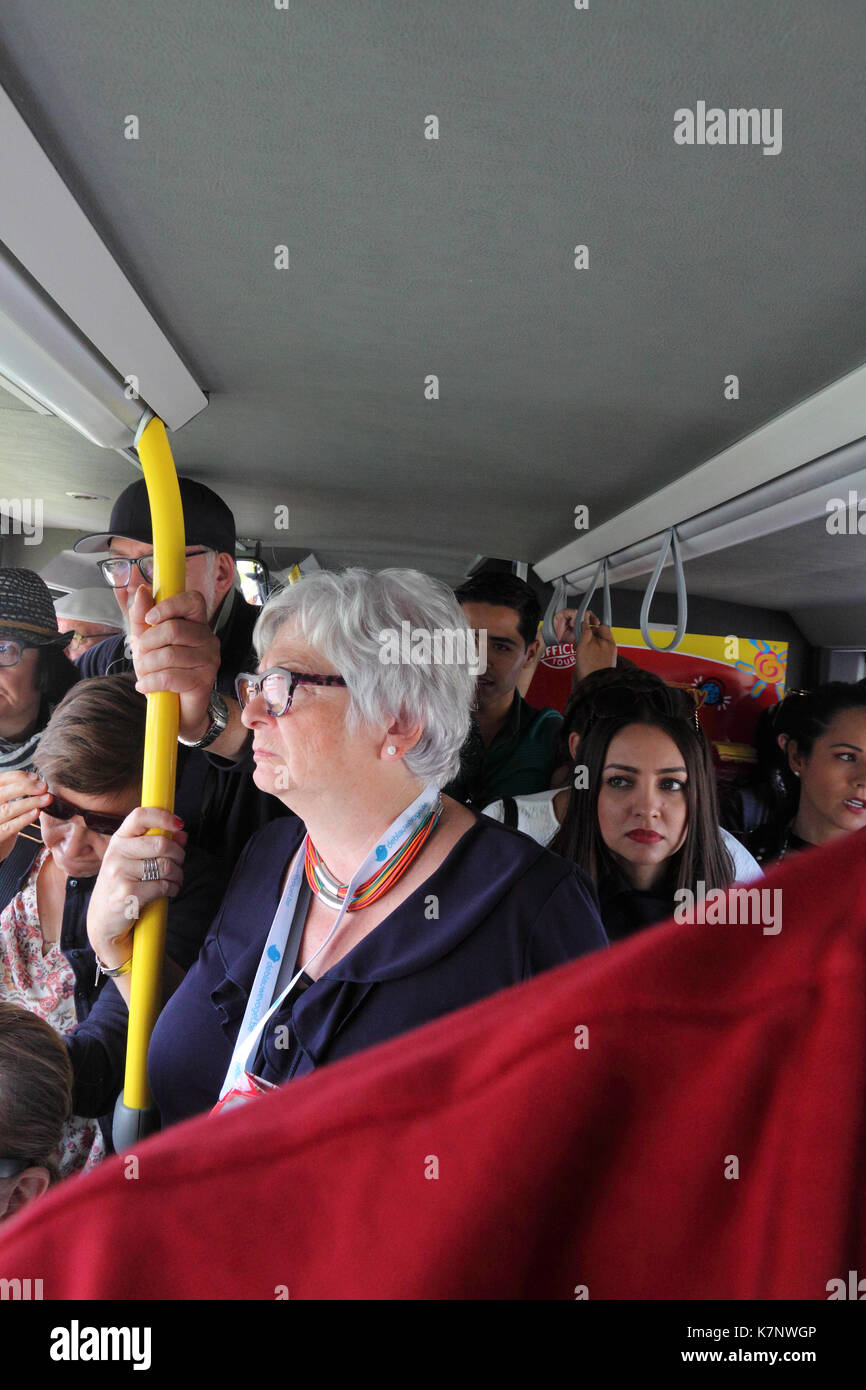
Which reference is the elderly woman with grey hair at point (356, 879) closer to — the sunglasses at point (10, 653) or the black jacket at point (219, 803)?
the black jacket at point (219, 803)

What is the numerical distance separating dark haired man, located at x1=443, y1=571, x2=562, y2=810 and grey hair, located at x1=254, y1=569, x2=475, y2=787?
723 mm

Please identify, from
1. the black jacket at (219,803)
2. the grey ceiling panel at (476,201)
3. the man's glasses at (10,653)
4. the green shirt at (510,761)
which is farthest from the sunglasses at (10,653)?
the green shirt at (510,761)

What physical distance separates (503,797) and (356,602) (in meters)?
0.86

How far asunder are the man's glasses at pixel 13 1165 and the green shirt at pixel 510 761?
1.06 meters

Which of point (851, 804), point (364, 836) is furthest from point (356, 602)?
point (851, 804)

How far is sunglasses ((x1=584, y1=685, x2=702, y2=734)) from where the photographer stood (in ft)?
Answer: 6.93

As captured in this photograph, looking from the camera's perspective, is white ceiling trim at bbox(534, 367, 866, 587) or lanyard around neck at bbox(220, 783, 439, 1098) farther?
white ceiling trim at bbox(534, 367, 866, 587)

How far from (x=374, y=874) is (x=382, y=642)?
347mm

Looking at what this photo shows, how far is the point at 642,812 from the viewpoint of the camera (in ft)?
6.63

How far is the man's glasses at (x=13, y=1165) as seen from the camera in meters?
1.37

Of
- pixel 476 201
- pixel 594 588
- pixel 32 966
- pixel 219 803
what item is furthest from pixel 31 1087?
pixel 594 588

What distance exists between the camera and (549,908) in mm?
1159

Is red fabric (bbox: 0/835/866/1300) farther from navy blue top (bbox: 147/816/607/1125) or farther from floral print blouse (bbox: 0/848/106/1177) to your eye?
floral print blouse (bbox: 0/848/106/1177)

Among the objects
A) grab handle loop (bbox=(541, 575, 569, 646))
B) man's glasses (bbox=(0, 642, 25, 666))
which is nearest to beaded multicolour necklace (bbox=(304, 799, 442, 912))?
man's glasses (bbox=(0, 642, 25, 666))
